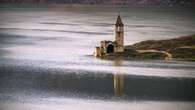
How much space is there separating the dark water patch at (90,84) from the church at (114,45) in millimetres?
220

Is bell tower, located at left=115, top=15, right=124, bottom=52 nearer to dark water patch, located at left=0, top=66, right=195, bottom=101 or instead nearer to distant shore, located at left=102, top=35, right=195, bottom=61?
distant shore, located at left=102, top=35, right=195, bottom=61

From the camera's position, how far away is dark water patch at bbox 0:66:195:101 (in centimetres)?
571

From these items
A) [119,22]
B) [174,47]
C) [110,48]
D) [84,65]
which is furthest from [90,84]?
[174,47]

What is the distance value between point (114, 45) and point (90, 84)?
43 centimetres

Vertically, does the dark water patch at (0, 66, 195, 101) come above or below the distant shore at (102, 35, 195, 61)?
below

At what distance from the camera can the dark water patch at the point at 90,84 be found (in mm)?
5707

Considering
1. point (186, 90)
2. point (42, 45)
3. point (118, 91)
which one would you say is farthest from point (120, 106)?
point (42, 45)

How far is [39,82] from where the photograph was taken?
5.85 metres

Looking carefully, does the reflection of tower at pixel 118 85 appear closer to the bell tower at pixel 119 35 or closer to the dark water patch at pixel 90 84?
the dark water patch at pixel 90 84

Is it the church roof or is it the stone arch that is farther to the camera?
the church roof

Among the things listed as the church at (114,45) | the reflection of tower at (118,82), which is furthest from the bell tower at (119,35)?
the reflection of tower at (118,82)

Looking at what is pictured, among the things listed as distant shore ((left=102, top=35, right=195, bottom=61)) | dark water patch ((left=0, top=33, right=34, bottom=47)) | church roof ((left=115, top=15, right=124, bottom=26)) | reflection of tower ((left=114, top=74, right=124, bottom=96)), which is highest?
church roof ((left=115, top=15, right=124, bottom=26))

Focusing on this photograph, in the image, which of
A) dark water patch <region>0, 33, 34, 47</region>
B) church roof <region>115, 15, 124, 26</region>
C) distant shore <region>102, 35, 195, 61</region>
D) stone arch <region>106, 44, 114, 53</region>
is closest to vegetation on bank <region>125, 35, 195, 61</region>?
distant shore <region>102, 35, 195, 61</region>

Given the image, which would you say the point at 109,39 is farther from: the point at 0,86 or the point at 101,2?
the point at 0,86
